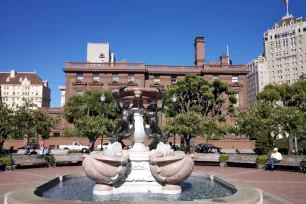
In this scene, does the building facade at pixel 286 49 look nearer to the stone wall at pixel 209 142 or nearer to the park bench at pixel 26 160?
the stone wall at pixel 209 142

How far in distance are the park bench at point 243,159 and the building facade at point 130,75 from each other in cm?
3216

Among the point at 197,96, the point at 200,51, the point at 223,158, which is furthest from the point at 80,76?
the point at 223,158

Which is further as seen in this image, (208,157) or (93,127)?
(93,127)

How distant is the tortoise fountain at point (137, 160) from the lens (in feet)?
26.7

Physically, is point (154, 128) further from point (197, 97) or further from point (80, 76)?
point (80, 76)

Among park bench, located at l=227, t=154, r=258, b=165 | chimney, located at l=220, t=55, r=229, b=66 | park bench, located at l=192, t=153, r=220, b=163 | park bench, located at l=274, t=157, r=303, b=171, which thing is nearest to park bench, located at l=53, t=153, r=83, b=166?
park bench, located at l=192, t=153, r=220, b=163

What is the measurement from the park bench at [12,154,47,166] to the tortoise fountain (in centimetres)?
960

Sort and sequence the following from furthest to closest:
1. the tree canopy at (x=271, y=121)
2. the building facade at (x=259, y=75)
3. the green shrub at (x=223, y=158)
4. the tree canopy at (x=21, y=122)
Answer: the building facade at (x=259, y=75)
the tree canopy at (x=271, y=121)
the tree canopy at (x=21, y=122)
the green shrub at (x=223, y=158)

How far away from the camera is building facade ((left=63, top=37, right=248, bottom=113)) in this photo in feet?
163

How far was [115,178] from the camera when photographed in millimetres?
8258

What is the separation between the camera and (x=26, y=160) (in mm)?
17125

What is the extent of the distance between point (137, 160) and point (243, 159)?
10.6 meters

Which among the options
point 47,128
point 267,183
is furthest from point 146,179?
point 47,128

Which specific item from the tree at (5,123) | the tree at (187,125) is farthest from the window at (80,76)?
the tree at (187,125)
